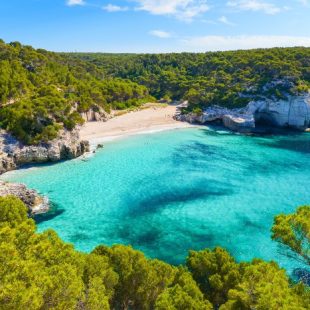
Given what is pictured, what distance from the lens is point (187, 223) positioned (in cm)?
2681

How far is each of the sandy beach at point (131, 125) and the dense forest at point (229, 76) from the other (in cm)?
822

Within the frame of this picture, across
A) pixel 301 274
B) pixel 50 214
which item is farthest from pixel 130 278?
pixel 50 214

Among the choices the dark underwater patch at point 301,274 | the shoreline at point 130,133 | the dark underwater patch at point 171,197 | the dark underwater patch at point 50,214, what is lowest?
the dark underwater patch at point 301,274

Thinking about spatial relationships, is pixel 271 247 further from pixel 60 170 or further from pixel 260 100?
pixel 260 100

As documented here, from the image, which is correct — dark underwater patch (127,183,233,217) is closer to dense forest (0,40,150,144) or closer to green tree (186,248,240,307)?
green tree (186,248,240,307)

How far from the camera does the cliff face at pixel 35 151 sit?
3766cm

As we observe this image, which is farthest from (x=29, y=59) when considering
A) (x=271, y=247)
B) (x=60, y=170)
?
(x=271, y=247)

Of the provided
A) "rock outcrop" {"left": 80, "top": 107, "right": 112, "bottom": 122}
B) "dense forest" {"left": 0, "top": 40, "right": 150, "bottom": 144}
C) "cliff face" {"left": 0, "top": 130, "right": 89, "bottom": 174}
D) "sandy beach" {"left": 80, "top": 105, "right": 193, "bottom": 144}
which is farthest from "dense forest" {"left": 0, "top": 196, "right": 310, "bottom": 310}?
"rock outcrop" {"left": 80, "top": 107, "right": 112, "bottom": 122}

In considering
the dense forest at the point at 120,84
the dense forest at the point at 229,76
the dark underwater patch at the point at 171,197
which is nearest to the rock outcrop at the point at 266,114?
the dense forest at the point at 229,76

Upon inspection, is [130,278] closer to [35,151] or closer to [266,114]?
[35,151]

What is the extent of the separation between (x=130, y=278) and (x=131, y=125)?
49.6 m

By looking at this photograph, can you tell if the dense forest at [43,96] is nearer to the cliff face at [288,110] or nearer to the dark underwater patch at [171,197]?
the dark underwater patch at [171,197]

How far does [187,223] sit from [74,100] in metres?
40.1

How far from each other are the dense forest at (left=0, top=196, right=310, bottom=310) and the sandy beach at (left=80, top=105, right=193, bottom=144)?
38446 mm
